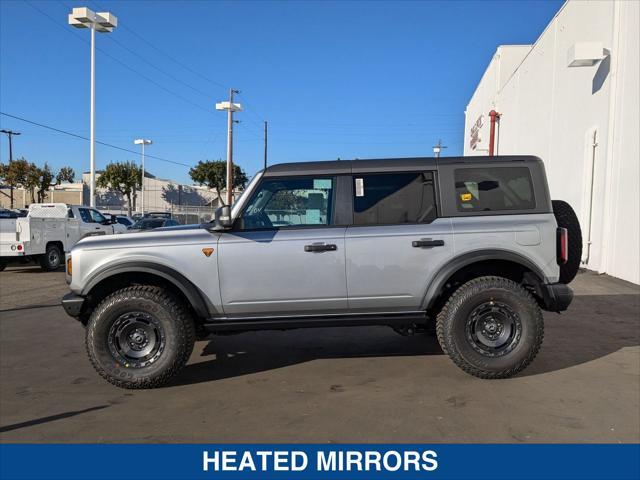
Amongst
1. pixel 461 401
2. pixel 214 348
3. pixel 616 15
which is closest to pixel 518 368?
pixel 461 401

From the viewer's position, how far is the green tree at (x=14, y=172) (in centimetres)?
5059

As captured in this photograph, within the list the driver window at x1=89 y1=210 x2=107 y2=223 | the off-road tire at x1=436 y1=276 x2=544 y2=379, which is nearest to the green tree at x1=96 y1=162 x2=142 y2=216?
the driver window at x1=89 y1=210 x2=107 y2=223

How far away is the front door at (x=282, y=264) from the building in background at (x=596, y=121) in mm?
8653

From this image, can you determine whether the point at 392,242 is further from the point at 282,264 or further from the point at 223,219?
the point at 223,219

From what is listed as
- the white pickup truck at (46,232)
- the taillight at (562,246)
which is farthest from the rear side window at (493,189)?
the white pickup truck at (46,232)

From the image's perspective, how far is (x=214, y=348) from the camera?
5.95 meters

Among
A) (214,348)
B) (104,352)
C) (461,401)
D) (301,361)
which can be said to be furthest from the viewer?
(214,348)

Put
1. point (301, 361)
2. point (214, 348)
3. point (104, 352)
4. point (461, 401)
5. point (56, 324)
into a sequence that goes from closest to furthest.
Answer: point (461, 401) < point (104, 352) < point (301, 361) < point (214, 348) < point (56, 324)

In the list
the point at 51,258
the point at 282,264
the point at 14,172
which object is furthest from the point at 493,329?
the point at 14,172

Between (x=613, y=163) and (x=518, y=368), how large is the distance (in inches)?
358

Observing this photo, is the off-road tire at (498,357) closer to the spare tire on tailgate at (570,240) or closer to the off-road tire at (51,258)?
the spare tire on tailgate at (570,240)

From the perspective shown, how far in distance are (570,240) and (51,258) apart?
44.5ft

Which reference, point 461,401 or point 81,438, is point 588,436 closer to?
point 461,401

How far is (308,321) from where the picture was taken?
4.66 m
